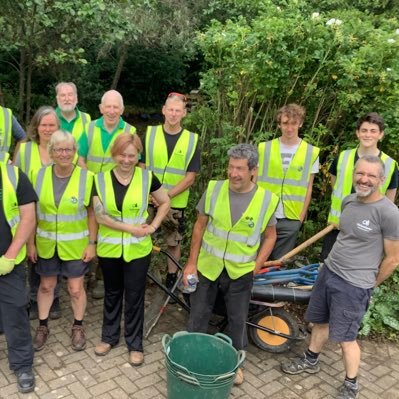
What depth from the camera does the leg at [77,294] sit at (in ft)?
13.6

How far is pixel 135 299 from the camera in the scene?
4.01 m

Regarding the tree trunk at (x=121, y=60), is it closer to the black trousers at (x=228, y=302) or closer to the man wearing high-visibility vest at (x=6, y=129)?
the man wearing high-visibility vest at (x=6, y=129)

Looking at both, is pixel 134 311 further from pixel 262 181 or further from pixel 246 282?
pixel 262 181

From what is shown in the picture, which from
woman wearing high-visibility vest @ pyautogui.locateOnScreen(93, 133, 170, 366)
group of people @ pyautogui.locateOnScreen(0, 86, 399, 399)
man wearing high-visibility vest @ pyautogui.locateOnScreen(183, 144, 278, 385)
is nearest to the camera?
group of people @ pyautogui.locateOnScreen(0, 86, 399, 399)

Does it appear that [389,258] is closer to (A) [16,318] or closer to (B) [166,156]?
(B) [166,156]

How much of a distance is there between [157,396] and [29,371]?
103cm

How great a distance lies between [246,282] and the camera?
12.5 ft

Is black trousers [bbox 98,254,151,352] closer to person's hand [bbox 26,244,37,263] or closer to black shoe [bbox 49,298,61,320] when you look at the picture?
person's hand [bbox 26,244,37,263]

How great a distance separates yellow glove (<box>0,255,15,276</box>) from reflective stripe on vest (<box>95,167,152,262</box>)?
0.68m

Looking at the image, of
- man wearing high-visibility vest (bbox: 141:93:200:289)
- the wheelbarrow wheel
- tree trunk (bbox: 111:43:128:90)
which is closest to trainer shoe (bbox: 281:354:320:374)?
the wheelbarrow wheel

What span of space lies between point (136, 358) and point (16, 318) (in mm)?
1065

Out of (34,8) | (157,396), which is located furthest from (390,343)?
(34,8)

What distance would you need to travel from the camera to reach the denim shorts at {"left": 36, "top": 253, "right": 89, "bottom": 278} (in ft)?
13.3

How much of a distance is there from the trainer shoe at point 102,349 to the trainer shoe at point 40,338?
467 mm
